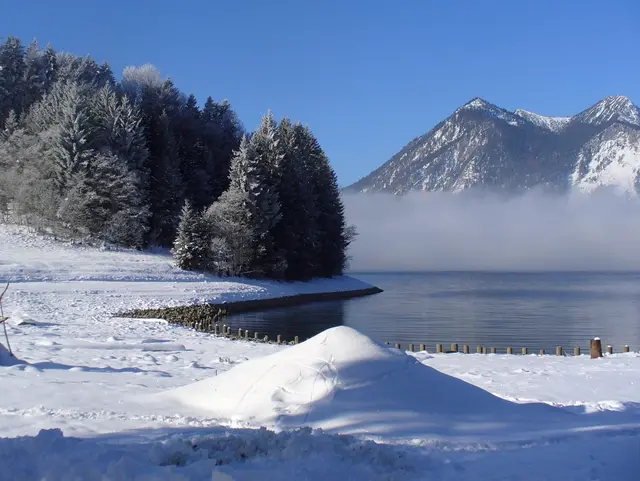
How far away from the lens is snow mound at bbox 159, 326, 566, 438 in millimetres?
8766

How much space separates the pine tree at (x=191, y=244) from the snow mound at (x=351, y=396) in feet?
131

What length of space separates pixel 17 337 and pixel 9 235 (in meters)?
33.9

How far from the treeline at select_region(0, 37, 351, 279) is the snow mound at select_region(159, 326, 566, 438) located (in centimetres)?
4067

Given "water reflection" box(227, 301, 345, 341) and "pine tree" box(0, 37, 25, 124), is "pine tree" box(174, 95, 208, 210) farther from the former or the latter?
"water reflection" box(227, 301, 345, 341)

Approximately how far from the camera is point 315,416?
8914mm

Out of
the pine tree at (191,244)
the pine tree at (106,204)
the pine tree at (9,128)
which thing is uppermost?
the pine tree at (9,128)

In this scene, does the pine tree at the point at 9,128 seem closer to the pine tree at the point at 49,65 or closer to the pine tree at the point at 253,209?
the pine tree at the point at 49,65

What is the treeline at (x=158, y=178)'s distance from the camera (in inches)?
2057

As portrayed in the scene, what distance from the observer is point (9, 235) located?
162 ft

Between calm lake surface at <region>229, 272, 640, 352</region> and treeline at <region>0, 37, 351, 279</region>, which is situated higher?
treeline at <region>0, 37, 351, 279</region>

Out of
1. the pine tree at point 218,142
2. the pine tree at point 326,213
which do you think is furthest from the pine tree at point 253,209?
the pine tree at point 326,213

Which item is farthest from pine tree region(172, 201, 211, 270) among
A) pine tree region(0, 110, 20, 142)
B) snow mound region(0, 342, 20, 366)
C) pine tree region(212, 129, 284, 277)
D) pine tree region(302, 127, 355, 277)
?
snow mound region(0, 342, 20, 366)

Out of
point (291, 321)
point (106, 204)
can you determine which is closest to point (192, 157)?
point (106, 204)

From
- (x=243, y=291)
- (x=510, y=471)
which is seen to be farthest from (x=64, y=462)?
(x=243, y=291)
